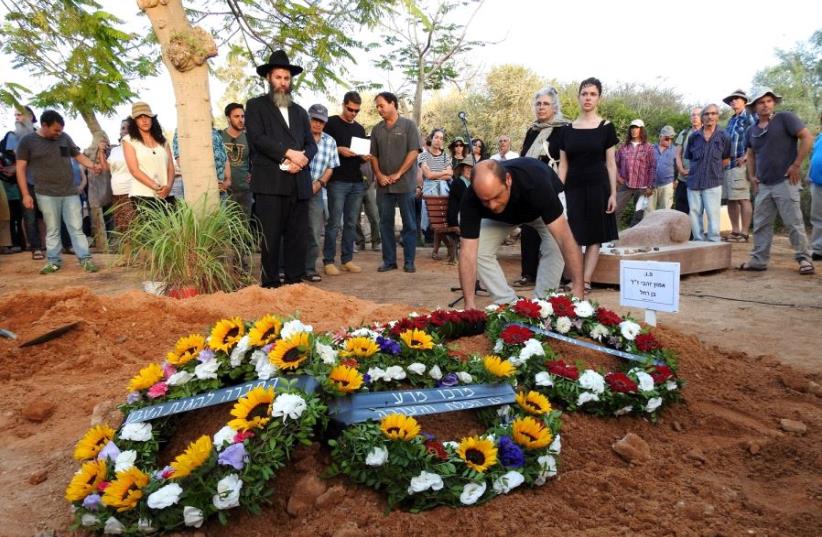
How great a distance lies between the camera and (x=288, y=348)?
2.40 m

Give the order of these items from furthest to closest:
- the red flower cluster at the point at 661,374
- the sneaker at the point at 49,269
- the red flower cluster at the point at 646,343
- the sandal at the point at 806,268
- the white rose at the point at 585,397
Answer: the sneaker at the point at 49,269 → the sandal at the point at 806,268 → the red flower cluster at the point at 646,343 → the red flower cluster at the point at 661,374 → the white rose at the point at 585,397

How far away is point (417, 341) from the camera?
2748 mm

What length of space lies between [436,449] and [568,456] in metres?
0.64

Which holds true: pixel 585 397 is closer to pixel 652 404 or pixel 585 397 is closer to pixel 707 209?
Answer: pixel 652 404

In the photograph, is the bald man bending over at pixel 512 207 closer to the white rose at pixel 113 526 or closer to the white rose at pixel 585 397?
the white rose at pixel 585 397

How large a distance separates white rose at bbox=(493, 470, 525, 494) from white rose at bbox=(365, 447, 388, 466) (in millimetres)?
392

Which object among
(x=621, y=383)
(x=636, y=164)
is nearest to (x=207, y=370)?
(x=621, y=383)

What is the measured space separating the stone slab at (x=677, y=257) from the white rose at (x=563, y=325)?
125 inches

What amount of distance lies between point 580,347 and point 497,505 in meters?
1.53

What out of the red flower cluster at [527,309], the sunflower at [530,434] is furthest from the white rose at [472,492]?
the red flower cluster at [527,309]

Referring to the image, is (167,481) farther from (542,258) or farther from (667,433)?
(542,258)

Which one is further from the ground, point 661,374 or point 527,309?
point 527,309

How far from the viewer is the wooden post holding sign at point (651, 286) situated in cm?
356

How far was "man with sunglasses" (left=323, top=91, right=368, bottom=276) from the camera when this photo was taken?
738 centimetres
